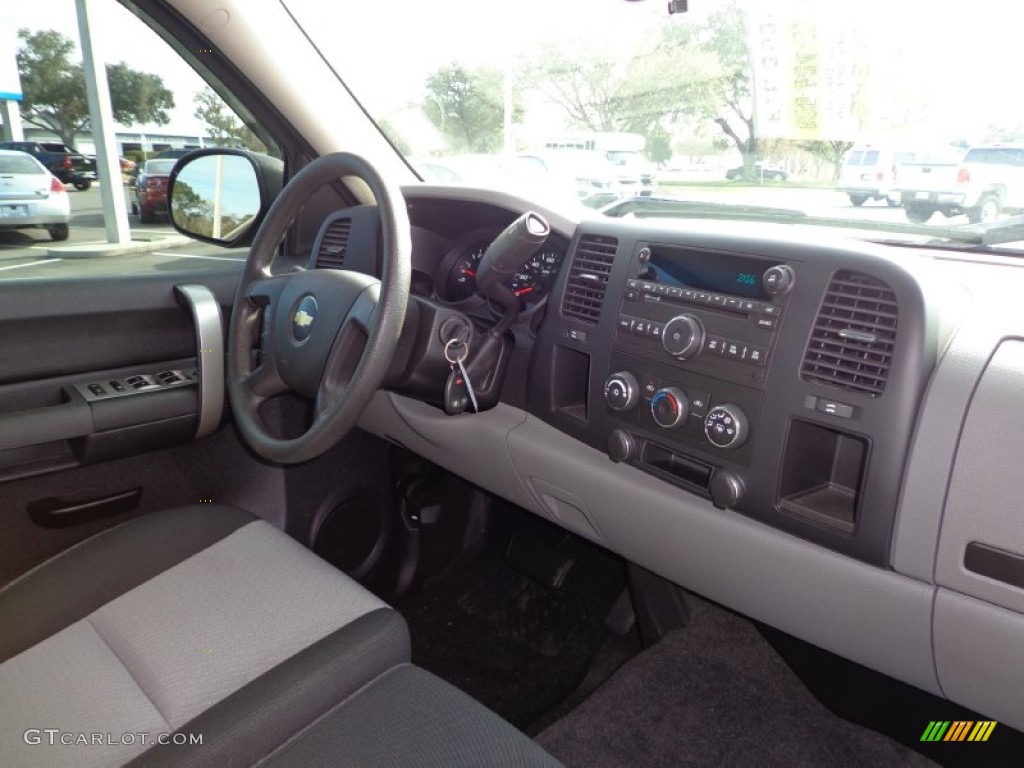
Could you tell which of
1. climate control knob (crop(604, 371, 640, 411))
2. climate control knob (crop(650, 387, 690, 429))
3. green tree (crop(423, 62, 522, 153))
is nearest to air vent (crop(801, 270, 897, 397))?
climate control knob (crop(650, 387, 690, 429))

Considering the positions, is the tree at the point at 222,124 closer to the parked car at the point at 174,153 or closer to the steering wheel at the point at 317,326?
the parked car at the point at 174,153

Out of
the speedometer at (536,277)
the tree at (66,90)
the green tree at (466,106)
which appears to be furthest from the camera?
the green tree at (466,106)

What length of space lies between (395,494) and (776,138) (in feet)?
5.10

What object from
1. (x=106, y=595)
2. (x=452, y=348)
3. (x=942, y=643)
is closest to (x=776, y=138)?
(x=452, y=348)

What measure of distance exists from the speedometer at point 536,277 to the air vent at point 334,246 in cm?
50

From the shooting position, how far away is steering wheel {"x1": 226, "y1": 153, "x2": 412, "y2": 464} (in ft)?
4.54

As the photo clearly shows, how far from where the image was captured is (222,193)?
242 cm

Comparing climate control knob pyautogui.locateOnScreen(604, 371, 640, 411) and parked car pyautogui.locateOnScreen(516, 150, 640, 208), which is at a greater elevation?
parked car pyautogui.locateOnScreen(516, 150, 640, 208)

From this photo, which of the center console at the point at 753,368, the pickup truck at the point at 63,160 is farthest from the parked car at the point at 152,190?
the center console at the point at 753,368

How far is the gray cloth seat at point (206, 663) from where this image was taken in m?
1.14

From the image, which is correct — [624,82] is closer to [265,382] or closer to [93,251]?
[265,382]

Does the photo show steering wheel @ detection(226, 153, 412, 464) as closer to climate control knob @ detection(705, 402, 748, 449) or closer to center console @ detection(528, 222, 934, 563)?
center console @ detection(528, 222, 934, 563)

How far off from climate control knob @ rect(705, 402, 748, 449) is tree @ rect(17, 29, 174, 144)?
1.71 metres

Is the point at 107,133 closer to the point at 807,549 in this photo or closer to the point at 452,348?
the point at 452,348
